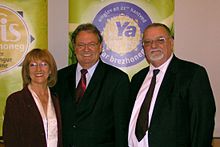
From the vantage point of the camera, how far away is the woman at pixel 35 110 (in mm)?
2260

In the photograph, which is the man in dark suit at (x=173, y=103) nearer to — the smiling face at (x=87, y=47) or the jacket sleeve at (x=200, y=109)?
the jacket sleeve at (x=200, y=109)

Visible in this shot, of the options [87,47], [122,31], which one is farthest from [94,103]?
[122,31]

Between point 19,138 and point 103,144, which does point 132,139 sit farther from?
point 19,138

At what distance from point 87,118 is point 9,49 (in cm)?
142

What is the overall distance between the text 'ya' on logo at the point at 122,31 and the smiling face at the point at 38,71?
1133mm

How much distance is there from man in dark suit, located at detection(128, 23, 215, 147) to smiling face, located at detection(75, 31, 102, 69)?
0.38m

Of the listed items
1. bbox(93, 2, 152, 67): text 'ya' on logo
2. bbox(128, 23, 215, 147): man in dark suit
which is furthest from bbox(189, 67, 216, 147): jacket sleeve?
bbox(93, 2, 152, 67): text 'ya' on logo

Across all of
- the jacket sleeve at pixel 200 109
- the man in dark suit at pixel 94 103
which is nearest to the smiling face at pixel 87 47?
the man in dark suit at pixel 94 103

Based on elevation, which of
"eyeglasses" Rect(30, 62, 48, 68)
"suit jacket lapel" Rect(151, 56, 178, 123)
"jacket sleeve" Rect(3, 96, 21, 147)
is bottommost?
"jacket sleeve" Rect(3, 96, 21, 147)

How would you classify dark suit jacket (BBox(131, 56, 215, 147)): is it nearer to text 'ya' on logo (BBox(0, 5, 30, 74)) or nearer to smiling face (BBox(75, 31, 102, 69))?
smiling face (BBox(75, 31, 102, 69))

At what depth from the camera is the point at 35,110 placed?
2.30m

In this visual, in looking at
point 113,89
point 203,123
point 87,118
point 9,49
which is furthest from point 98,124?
point 9,49

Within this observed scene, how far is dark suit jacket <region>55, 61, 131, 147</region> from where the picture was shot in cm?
240

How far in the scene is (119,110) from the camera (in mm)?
2455
